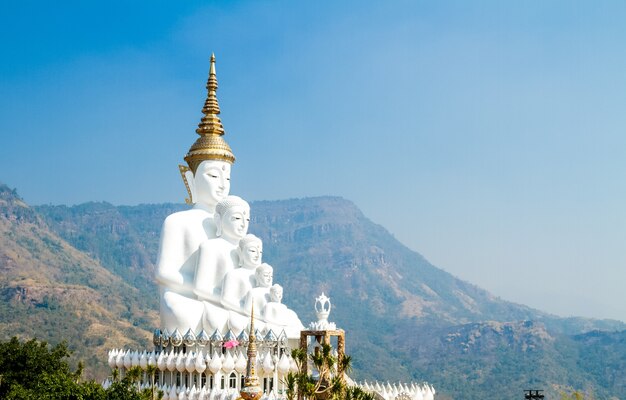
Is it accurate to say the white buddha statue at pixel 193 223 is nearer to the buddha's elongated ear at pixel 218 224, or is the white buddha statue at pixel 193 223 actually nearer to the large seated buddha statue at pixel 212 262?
the large seated buddha statue at pixel 212 262

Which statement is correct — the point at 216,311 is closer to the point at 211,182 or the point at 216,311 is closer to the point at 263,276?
the point at 263,276

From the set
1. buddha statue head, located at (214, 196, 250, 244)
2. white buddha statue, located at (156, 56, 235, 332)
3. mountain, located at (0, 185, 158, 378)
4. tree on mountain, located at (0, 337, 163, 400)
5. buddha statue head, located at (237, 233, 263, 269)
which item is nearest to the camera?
tree on mountain, located at (0, 337, 163, 400)

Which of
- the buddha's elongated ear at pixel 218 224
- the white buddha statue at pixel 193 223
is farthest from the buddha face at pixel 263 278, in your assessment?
the buddha's elongated ear at pixel 218 224

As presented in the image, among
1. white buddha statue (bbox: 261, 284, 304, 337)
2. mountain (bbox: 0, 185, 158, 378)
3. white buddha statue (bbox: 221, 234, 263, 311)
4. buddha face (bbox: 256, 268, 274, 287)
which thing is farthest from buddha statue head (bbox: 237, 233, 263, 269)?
mountain (bbox: 0, 185, 158, 378)

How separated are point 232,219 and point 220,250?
1.40 meters

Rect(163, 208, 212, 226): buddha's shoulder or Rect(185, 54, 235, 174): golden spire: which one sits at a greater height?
Rect(185, 54, 235, 174): golden spire

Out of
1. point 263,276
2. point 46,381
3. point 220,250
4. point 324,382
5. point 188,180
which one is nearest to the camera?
point 46,381

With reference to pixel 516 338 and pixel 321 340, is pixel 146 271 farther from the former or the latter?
pixel 321 340

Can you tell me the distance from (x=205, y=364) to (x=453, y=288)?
160m

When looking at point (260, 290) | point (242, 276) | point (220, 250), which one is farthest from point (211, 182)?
point (260, 290)

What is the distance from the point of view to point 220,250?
3647cm

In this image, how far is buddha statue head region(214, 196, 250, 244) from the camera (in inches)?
1460

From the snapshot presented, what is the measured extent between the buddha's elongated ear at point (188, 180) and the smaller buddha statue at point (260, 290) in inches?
216

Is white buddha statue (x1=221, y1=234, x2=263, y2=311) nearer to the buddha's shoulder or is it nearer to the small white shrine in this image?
the small white shrine
